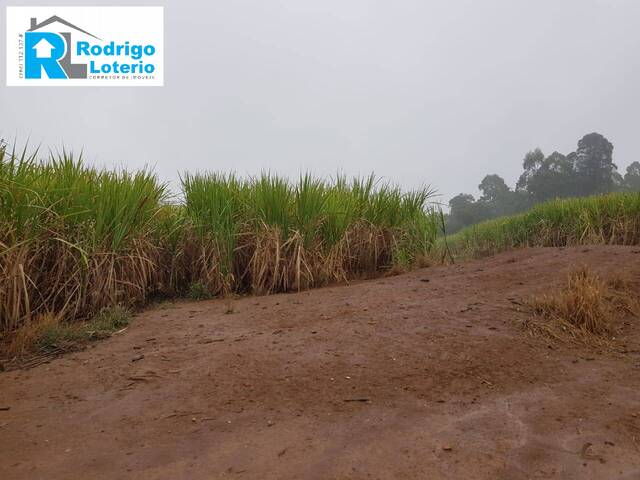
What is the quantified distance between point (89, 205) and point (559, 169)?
30.8 m

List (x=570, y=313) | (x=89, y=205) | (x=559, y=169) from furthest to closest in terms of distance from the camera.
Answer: (x=559, y=169) → (x=89, y=205) → (x=570, y=313)

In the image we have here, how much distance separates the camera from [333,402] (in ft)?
5.98

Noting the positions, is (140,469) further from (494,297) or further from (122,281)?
(494,297)

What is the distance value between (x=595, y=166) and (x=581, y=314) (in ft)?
97.3

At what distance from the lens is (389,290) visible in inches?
142

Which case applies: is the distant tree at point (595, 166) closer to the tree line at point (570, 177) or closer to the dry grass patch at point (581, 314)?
the tree line at point (570, 177)

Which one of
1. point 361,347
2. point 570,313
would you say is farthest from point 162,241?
point 570,313

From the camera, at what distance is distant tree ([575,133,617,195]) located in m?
26.4

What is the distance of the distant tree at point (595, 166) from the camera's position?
86.5 feet

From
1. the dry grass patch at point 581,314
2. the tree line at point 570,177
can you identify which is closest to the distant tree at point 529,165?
the tree line at point 570,177

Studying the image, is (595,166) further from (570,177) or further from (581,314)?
(581,314)

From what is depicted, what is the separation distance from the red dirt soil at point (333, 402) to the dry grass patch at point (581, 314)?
0.11 meters

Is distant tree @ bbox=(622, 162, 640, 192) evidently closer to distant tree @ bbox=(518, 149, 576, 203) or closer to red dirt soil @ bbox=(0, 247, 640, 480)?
distant tree @ bbox=(518, 149, 576, 203)

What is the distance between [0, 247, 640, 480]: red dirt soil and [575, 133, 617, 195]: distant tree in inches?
1142
